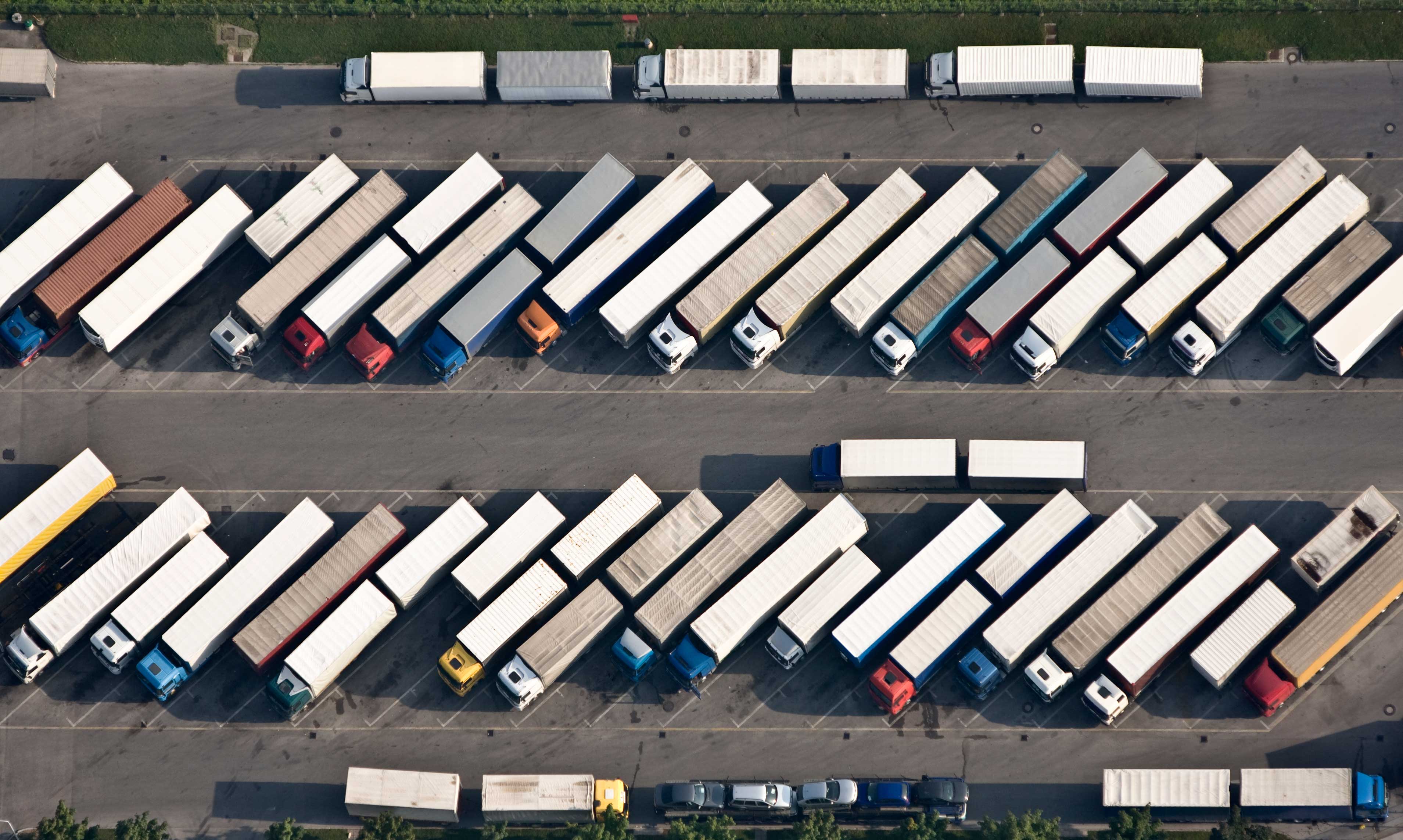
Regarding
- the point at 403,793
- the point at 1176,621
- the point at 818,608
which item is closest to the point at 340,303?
the point at 403,793

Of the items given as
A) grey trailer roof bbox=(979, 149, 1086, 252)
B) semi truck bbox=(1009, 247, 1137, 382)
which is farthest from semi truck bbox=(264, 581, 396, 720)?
grey trailer roof bbox=(979, 149, 1086, 252)

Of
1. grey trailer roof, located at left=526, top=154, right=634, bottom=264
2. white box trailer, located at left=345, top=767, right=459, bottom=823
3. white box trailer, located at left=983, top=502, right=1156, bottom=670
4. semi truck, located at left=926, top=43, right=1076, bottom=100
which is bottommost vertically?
white box trailer, located at left=345, top=767, right=459, bottom=823

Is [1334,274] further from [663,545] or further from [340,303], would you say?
[340,303]

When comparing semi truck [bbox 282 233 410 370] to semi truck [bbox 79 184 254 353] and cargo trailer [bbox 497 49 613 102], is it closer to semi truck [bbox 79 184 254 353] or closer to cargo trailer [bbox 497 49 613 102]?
semi truck [bbox 79 184 254 353]

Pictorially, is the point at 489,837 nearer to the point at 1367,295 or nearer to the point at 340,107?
the point at 340,107

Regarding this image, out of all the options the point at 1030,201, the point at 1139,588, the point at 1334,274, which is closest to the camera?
the point at 1139,588
